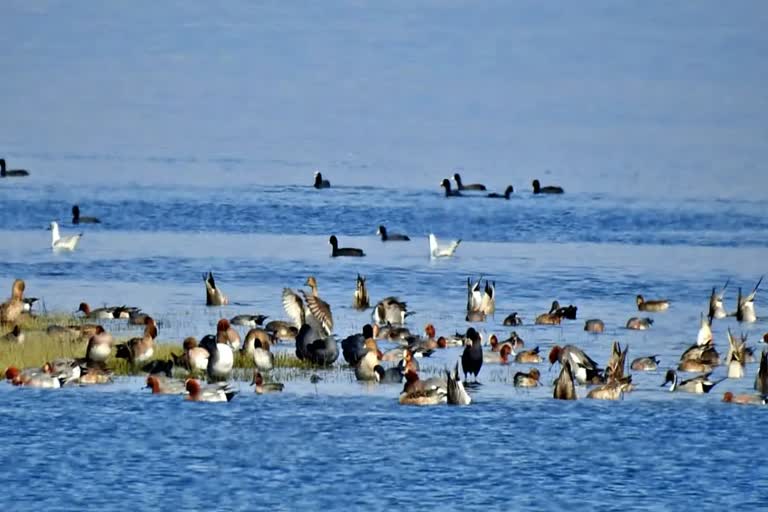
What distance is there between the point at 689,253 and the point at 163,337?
871 inches

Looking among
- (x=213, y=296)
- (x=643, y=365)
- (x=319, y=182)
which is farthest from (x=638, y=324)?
(x=319, y=182)

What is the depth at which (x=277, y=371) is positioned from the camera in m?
25.0

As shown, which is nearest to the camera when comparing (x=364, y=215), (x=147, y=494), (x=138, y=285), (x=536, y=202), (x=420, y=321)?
(x=147, y=494)

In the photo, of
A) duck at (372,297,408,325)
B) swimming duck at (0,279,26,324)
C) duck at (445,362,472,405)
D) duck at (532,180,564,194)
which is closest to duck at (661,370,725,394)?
duck at (445,362,472,405)

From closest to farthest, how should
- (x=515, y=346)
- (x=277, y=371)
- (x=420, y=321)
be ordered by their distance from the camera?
(x=277, y=371) < (x=515, y=346) < (x=420, y=321)

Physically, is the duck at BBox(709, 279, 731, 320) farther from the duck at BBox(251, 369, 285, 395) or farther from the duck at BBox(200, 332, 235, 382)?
the duck at BBox(251, 369, 285, 395)

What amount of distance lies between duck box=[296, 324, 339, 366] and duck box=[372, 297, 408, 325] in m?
4.66

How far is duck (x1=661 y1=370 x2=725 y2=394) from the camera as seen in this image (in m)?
23.8

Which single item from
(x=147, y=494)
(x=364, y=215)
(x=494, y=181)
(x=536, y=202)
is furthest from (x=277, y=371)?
(x=494, y=181)

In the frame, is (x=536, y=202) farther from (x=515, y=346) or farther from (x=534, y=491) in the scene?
(x=534, y=491)

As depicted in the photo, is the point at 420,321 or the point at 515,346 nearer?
the point at 515,346

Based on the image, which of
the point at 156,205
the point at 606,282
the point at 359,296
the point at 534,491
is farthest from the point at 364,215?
the point at 534,491

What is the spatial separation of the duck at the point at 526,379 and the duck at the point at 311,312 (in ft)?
11.0

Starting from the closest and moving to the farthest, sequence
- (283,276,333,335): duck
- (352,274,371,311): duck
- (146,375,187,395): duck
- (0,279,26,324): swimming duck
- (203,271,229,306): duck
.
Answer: (146,375,187,395): duck → (283,276,333,335): duck → (0,279,26,324): swimming duck → (203,271,229,306): duck → (352,274,371,311): duck
